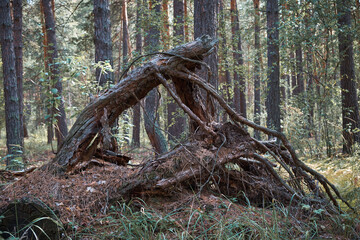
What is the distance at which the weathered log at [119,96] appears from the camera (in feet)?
13.0

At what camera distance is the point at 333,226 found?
117 inches

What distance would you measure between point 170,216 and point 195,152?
0.90 metres

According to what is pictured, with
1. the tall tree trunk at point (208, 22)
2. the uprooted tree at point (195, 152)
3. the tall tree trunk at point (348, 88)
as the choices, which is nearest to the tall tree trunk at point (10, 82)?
the uprooted tree at point (195, 152)

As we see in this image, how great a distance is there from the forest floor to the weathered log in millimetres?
359

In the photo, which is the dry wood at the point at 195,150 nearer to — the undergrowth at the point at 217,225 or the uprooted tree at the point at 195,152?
the uprooted tree at the point at 195,152

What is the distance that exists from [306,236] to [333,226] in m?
0.61

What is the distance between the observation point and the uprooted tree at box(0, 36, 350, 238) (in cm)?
355

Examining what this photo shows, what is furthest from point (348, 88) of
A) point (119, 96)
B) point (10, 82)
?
point (10, 82)

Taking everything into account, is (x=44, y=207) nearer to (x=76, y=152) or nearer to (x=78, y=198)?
(x=78, y=198)

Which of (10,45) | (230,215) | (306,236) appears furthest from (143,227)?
(10,45)

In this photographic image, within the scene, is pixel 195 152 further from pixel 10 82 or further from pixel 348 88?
A: pixel 348 88

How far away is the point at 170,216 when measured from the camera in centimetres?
316

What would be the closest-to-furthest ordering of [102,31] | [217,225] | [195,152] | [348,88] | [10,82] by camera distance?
[217,225], [195,152], [102,31], [10,82], [348,88]

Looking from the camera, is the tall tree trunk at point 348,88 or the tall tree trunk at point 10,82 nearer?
the tall tree trunk at point 10,82
